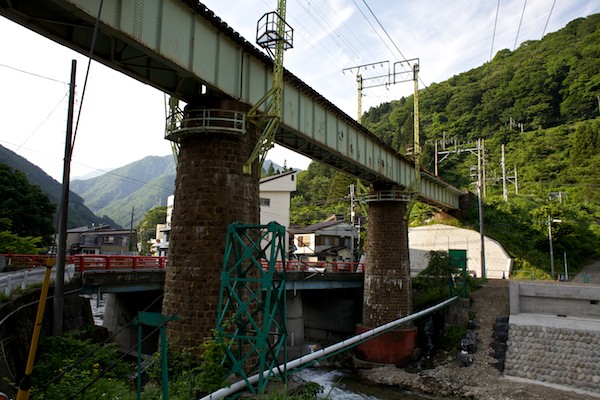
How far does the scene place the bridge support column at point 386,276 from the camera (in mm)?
28766

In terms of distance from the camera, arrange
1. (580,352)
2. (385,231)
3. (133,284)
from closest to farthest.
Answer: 1. (133,284)
2. (580,352)
3. (385,231)

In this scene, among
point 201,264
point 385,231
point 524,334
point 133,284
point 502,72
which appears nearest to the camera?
point 201,264

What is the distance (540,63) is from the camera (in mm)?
111938

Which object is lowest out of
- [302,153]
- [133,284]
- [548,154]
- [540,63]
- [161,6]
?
[133,284]

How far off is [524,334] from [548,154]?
229 ft

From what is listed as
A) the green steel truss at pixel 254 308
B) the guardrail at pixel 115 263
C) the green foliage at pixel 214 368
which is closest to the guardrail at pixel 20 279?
the guardrail at pixel 115 263

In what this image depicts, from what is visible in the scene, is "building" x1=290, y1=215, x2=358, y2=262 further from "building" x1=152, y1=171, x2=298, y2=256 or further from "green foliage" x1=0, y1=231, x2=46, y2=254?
"green foliage" x1=0, y1=231, x2=46, y2=254

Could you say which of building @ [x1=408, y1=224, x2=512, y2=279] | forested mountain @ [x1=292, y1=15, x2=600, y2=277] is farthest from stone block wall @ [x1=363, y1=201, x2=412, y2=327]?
forested mountain @ [x1=292, y1=15, x2=600, y2=277]

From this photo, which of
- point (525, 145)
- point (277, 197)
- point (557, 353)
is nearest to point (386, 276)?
point (557, 353)

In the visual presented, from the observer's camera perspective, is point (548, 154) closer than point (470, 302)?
No

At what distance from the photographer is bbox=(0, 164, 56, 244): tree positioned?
37.4 meters

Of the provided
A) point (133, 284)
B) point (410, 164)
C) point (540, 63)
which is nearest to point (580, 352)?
point (410, 164)

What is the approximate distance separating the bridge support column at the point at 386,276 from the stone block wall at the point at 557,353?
651 centimetres

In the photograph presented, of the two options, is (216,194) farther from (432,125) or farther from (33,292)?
(432,125)
